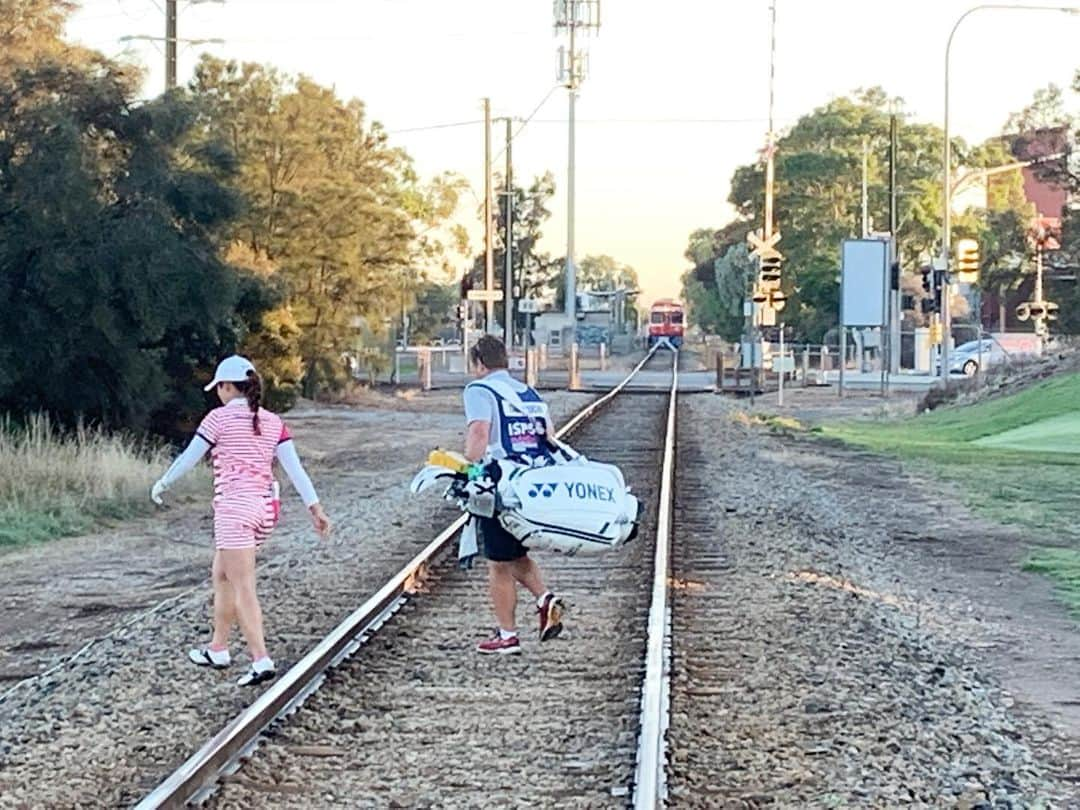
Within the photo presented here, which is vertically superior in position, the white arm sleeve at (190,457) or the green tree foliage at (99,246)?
the green tree foliage at (99,246)

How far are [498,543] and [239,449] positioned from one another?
1.64 metres

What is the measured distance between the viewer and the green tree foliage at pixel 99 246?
2222 centimetres

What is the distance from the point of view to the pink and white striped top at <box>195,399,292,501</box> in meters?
8.94

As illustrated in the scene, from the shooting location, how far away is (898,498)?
66.1 ft

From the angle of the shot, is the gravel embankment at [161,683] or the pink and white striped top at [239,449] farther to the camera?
the pink and white striped top at [239,449]

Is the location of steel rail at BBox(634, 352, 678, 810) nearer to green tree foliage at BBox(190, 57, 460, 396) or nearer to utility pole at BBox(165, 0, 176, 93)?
utility pole at BBox(165, 0, 176, 93)

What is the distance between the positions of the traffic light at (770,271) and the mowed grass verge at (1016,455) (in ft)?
23.6

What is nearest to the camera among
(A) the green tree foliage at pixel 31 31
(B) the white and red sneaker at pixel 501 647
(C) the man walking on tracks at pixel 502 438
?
(C) the man walking on tracks at pixel 502 438

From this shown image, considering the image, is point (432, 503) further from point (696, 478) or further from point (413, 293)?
point (413, 293)

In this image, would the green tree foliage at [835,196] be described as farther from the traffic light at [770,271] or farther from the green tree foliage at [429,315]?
the traffic light at [770,271]

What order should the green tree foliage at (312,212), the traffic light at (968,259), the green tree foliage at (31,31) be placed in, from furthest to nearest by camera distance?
1. the traffic light at (968,259)
2. the green tree foliage at (312,212)
3. the green tree foliage at (31,31)

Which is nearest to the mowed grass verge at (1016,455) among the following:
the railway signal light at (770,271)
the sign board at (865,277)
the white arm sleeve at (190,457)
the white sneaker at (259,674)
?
the sign board at (865,277)

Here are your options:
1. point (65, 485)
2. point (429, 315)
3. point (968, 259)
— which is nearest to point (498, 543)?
point (65, 485)

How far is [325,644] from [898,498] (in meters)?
12.0
